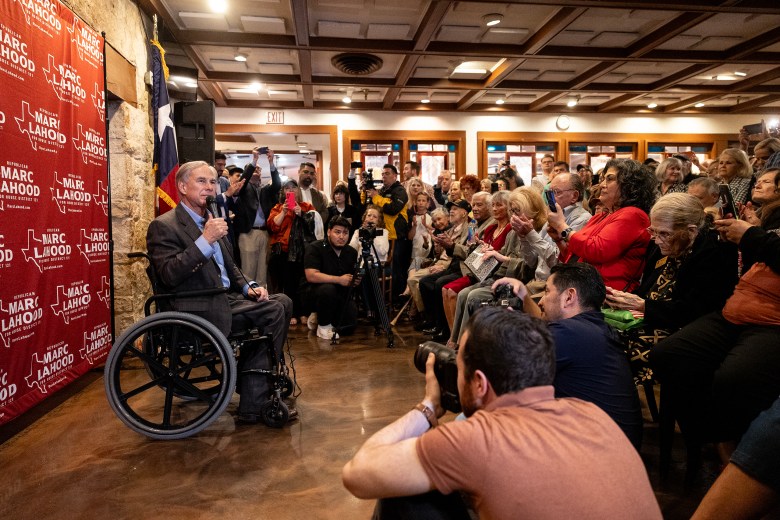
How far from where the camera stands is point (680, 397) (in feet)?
6.33

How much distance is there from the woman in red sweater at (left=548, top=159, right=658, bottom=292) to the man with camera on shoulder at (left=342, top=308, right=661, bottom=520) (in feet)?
5.59

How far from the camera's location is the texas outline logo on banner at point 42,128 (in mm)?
2428

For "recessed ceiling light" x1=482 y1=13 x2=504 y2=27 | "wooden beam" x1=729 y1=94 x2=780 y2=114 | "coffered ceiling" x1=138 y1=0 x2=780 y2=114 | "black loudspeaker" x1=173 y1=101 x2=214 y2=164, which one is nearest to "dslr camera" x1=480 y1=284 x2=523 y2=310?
"black loudspeaker" x1=173 y1=101 x2=214 y2=164

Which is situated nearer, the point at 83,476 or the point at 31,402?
the point at 83,476

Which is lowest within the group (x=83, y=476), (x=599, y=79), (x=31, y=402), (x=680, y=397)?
(x=83, y=476)

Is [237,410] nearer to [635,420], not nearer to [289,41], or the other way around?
[635,420]

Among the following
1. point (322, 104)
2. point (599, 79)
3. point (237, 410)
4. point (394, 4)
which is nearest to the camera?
point (237, 410)

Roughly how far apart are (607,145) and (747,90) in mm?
2216

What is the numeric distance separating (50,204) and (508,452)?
106 inches

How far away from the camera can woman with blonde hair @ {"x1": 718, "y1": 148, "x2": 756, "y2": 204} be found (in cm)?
346

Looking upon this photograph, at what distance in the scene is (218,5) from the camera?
15.6 ft

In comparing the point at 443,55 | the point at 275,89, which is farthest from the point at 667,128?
the point at 275,89

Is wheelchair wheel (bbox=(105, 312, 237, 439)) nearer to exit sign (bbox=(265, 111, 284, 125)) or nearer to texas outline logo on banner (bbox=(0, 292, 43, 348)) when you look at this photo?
texas outline logo on banner (bbox=(0, 292, 43, 348))

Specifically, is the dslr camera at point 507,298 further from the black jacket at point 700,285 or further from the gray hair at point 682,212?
the gray hair at point 682,212
